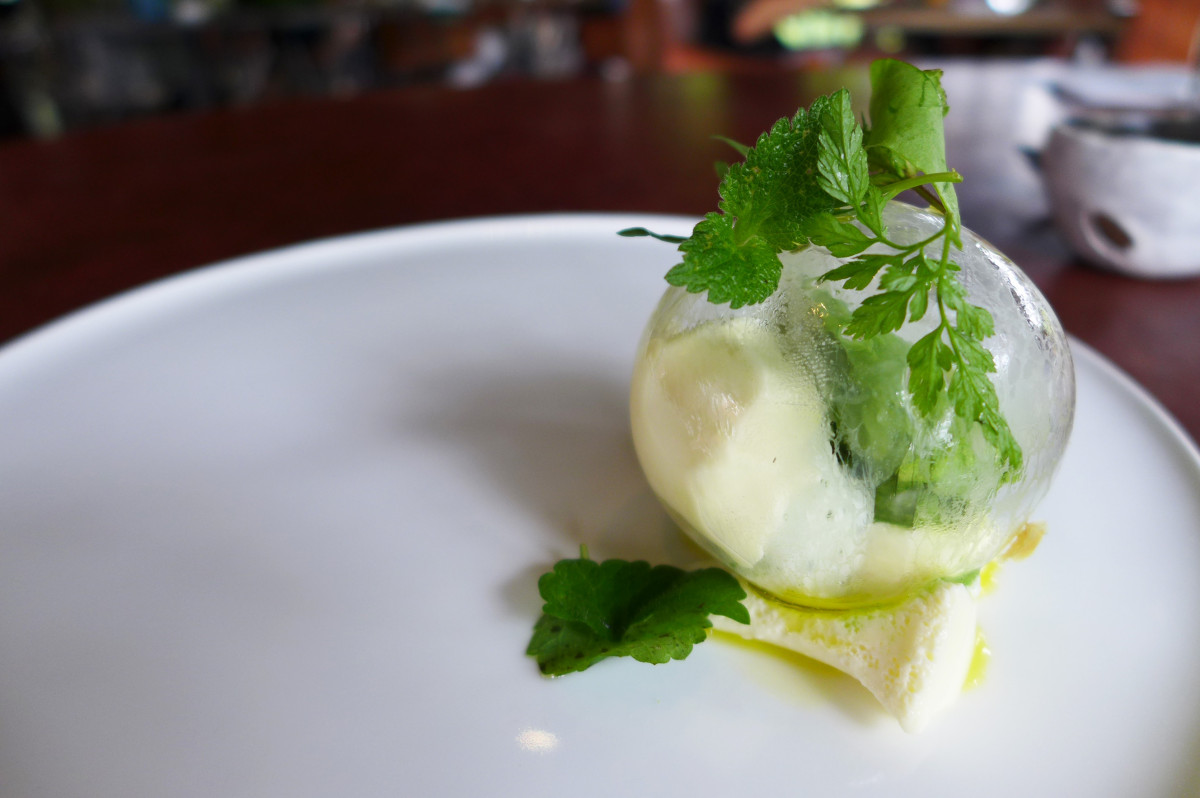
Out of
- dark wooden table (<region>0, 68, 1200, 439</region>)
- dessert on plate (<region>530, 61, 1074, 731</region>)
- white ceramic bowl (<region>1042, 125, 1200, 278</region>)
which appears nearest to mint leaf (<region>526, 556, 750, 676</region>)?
dessert on plate (<region>530, 61, 1074, 731</region>)

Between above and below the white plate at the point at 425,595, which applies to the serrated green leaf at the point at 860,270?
above

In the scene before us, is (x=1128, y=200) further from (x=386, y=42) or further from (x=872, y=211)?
(x=386, y=42)

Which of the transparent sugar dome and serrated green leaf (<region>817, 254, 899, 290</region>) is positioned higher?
serrated green leaf (<region>817, 254, 899, 290</region>)

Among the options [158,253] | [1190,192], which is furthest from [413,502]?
[1190,192]

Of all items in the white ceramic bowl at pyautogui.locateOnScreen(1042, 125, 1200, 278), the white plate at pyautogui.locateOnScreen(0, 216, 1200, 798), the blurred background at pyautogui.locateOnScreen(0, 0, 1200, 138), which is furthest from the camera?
the blurred background at pyautogui.locateOnScreen(0, 0, 1200, 138)

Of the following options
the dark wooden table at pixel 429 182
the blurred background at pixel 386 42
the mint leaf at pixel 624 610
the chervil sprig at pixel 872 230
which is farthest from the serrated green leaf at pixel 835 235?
the blurred background at pixel 386 42

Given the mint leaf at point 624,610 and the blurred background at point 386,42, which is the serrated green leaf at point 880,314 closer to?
the mint leaf at point 624,610

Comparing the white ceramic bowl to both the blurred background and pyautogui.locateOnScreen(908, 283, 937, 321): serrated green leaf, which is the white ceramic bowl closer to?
pyautogui.locateOnScreen(908, 283, 937, 321): serrated green leaf
